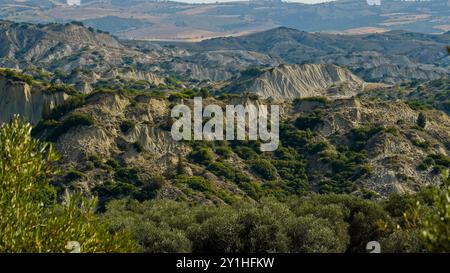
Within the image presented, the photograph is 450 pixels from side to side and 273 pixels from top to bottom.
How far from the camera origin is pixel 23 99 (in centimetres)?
12675

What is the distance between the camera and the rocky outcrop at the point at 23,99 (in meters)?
125

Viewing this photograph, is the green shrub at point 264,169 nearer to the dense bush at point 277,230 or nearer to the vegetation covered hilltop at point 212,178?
the vegetation covered hilltop at point 212,178

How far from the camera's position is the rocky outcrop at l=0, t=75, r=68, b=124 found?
410ft

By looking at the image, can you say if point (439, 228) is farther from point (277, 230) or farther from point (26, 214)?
point (277, 230)

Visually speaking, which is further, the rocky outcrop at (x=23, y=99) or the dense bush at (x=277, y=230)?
the rocky outcrop at (x=23, y=99)

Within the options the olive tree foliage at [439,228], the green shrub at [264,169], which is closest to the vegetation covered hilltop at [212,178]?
the olive tree foliage at [439,228]

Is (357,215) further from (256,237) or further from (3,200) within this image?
(3,200)

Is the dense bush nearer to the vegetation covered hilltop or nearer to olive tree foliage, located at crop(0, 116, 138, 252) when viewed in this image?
the vegetation covered hilltop

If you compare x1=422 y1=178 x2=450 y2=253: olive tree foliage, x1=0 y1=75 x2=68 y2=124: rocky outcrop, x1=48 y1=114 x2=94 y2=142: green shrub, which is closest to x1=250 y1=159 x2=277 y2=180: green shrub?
x1=48 y1=114 x2=94 y2=142: green shrub

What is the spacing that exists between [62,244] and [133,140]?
2812 inches

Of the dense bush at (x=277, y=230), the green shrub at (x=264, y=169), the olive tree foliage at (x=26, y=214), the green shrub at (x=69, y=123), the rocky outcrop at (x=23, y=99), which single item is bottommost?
the green shrub at (x=264, y=169)

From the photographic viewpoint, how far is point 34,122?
413ft
